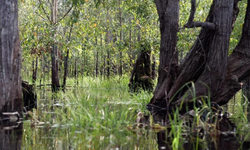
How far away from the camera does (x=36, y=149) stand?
3.34 m

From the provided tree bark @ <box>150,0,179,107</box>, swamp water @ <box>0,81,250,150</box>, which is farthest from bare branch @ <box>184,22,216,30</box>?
swamp water @ <box>0,81,250,150</box>

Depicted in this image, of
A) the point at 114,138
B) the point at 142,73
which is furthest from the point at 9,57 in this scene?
the point at 142,73

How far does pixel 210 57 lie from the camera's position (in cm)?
628

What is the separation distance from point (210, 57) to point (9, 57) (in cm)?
380

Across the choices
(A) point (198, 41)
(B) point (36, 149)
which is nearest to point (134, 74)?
(A) point (198, 41)

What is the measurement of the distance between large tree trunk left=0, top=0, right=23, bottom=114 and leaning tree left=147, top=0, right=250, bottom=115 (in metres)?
2.82

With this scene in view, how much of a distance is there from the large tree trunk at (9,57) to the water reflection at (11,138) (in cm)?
76

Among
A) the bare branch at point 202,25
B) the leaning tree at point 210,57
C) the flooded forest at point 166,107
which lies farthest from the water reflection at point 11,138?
the bare branch at point 202,25

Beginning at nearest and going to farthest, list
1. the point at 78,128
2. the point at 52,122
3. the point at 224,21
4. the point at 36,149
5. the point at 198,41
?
the point at 36,149 < the point at 78,128 < the point at 52,122 < the point at 224,21 < the point at 198,41

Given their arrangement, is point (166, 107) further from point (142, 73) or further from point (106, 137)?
point (142, 73)

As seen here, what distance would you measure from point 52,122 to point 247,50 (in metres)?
4.09

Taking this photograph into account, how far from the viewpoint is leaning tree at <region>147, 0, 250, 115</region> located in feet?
20.1

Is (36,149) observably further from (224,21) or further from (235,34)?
(235,34)

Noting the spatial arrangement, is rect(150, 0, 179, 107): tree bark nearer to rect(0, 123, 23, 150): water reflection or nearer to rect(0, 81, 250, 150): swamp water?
rect(0, 81, 250, 150): swamp water
